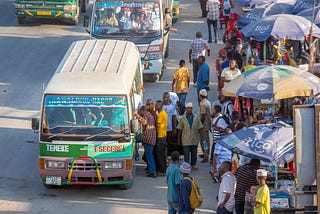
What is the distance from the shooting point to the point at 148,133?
18.7 meters

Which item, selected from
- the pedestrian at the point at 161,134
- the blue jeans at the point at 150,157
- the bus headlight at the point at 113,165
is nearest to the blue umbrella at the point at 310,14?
the pedestrian at the point at 161,134

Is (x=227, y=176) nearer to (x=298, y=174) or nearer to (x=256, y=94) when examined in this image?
(x=298, y=174)

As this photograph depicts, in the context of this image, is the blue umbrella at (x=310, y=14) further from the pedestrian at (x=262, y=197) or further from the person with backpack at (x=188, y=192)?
the pedestrian at (x=262, y=197)

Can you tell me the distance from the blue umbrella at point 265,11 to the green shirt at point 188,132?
26.7 feet

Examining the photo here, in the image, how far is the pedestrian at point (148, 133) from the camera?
18650 mm

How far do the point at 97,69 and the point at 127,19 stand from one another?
8108 millimetres

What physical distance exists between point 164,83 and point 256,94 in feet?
30.1

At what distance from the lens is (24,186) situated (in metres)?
18.4

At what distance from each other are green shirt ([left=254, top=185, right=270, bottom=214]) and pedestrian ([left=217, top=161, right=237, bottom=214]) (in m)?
0.65

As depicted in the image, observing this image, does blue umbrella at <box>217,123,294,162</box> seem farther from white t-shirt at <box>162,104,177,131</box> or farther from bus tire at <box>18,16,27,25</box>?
bus tire at <box>18,16,27,25</box>

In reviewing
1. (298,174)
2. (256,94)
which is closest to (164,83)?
(256,94)

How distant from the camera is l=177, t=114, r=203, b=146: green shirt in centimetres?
1903

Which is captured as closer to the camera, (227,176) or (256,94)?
(227,176)

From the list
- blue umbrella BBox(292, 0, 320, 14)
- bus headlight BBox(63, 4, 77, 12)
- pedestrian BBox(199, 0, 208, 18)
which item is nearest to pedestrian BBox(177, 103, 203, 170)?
blue umbrella BBox(292, 0, 320, 14)
